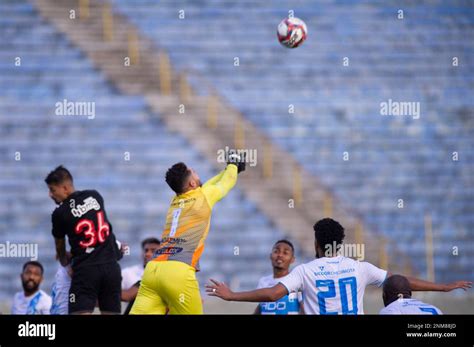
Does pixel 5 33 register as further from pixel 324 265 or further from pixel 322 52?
pixel 324 265

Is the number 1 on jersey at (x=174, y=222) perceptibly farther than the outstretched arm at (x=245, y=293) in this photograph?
Yes

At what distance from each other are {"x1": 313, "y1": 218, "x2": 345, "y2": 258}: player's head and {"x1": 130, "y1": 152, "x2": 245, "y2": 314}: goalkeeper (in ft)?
4.13

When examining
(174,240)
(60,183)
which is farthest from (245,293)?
(60,183)

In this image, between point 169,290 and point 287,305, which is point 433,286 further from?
point 169,290

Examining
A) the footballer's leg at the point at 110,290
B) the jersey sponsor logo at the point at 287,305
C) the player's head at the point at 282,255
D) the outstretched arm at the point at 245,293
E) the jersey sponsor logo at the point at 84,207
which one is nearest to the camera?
the outstretched arm at the point at 245,293

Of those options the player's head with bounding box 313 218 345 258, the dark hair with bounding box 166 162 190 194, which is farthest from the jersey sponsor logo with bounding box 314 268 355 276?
the dark hair with bounding box 166 162 190 194

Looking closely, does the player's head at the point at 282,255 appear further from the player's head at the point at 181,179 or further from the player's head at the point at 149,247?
the player's head at the point at 149,247

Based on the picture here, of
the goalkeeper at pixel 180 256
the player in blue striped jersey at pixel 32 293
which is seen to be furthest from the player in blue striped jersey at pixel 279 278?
the player in blue striped jersey at pixel 32 293

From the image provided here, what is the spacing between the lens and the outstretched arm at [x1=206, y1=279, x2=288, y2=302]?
680 cm

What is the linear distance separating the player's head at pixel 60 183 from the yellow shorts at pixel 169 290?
Result: 4.05 feet

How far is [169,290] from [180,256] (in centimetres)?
29

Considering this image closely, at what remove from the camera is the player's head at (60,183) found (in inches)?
351

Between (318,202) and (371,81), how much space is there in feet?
7.53

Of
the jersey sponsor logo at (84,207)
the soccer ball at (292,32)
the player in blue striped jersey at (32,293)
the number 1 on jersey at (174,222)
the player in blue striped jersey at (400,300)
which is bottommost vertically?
the player in blue striped jersey at (32,293)
